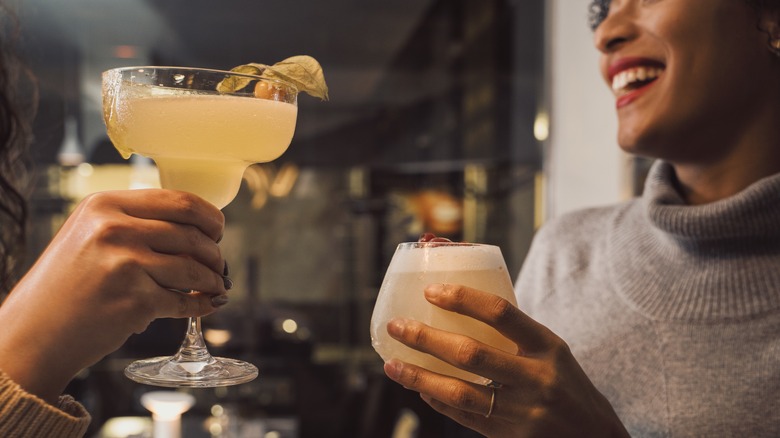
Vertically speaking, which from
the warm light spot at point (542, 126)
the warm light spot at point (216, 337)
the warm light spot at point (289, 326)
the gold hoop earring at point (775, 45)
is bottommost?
the warm light spot at point (289, 326)

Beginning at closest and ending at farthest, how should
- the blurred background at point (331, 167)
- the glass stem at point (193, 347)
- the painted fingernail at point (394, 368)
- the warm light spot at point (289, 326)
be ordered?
the painted fingernail at point (394, 368) → the glass stem at point (193, 347) → the blurred background at point (331, 167) → the warm light spot at point (289, 326)

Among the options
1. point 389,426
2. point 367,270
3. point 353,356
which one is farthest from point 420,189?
point 389,426

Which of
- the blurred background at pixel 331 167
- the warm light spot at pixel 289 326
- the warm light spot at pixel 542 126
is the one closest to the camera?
the warm light spot at pixel 542 126

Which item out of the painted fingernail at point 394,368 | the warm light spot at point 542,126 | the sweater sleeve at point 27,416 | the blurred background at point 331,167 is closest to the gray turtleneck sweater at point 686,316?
the painted fingernail at point 394,368

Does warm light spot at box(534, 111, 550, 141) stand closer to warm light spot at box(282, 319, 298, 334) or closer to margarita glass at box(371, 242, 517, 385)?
warm light spot at box(282, 319, 298, 334)

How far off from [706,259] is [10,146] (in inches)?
57.9

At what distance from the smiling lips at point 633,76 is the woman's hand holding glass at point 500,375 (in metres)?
0.75

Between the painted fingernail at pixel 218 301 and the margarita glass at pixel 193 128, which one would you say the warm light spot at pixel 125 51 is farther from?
the painted fingernail at pixel 218 301

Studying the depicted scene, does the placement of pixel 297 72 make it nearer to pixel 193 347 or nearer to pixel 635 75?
pixel 193 347

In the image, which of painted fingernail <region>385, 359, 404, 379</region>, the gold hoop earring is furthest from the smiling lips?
painted fingernail <region>385, 359, 404, 379</region>

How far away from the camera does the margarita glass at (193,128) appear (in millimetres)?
1010

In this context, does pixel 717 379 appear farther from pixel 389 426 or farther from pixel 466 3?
pixel 466 3

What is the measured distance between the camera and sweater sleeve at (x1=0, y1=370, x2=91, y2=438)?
2.64 ft

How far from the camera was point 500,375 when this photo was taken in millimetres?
917
